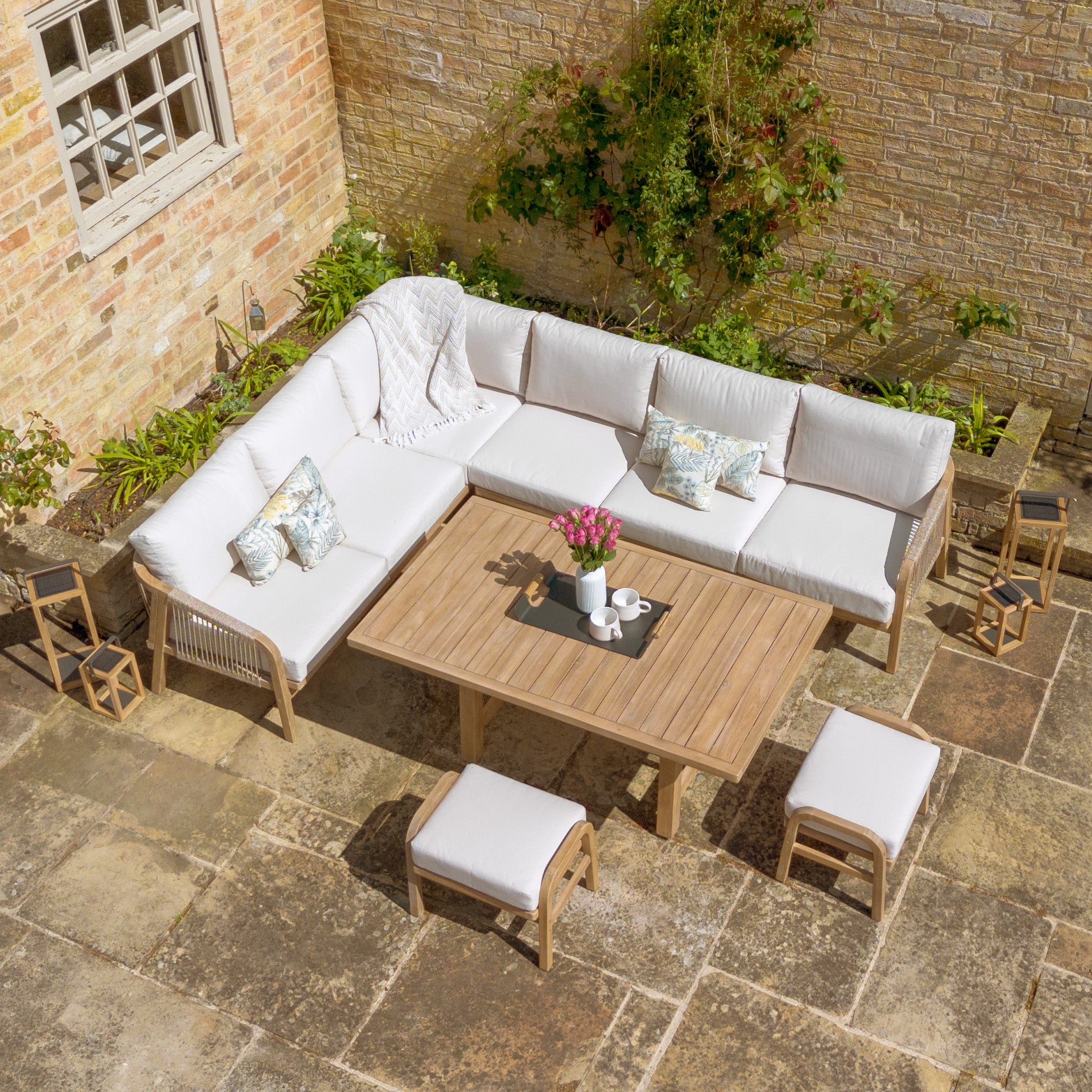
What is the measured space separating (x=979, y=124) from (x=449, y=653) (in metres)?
3.76

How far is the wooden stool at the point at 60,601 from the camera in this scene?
19.7 feet

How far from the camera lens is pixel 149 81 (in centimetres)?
688

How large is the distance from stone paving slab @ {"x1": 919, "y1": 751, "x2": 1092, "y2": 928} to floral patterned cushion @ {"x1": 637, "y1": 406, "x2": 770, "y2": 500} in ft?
5.58

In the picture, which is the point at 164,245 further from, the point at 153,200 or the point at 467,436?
the point at 467,436

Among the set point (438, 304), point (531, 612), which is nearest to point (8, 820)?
point (531, 612)

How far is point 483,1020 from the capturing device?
489 cm

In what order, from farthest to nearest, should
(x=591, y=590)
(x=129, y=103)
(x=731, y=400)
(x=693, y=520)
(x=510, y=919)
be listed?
(x=129, y=103) → (x=731, y=400) → (x=693, y=520) → (x=591, y=590) → (x=510, y=919)

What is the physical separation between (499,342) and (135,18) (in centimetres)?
249

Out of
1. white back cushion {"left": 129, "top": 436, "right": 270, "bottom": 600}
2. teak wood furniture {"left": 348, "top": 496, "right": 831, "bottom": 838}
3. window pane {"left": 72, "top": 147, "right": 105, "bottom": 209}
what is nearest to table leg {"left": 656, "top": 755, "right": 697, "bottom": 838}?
teak wood furniture {"left": 348, "top": 496, "right": 831, "bottom": 838}

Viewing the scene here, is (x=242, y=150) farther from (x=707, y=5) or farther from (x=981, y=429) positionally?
(x=981, y=429)

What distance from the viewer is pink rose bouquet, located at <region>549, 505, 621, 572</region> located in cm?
547

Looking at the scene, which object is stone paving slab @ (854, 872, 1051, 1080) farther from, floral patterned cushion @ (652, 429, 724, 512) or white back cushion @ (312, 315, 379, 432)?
white back cushion @ (312, 315, 379, 432)

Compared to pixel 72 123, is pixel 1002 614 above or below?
below

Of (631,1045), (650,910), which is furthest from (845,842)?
(631,1045)
